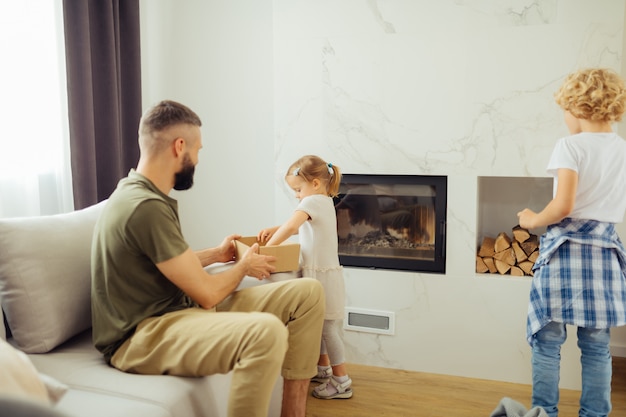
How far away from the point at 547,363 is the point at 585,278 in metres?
0.36

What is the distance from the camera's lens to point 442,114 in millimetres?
2941

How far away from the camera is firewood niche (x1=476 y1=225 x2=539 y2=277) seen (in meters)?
2.98

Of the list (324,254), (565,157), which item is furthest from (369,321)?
(565,157)

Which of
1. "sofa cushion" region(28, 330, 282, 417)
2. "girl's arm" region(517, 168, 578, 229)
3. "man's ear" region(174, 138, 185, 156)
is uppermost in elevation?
"man's ear" region(174, 138, 185, 156)

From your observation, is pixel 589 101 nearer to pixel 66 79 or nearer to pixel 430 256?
pixel 430 256

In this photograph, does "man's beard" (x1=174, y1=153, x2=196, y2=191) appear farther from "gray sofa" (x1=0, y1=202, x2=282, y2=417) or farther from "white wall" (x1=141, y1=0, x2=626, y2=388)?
"white wall" (x1=141, y1=0, x2=626, y2=388)

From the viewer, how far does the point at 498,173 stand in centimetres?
289

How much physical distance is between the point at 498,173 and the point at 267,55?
1.52m

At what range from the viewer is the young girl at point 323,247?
267 cm

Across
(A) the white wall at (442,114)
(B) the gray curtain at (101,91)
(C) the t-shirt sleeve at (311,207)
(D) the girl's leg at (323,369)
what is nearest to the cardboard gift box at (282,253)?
(C) the t-shirt sleeve at (311,207)

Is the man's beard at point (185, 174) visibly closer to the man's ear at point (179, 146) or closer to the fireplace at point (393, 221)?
the man's ear at point (179, 146)

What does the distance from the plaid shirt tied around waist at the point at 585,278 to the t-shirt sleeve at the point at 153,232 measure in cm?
138

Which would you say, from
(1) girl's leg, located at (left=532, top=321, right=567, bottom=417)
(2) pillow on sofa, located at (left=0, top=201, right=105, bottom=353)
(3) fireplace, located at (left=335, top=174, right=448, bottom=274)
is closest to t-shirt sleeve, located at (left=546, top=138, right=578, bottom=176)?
(1) girl's leg, located at (left=532, top=321, right=567, bottom=417)

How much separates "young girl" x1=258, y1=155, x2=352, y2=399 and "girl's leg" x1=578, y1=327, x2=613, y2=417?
0.99 metres
